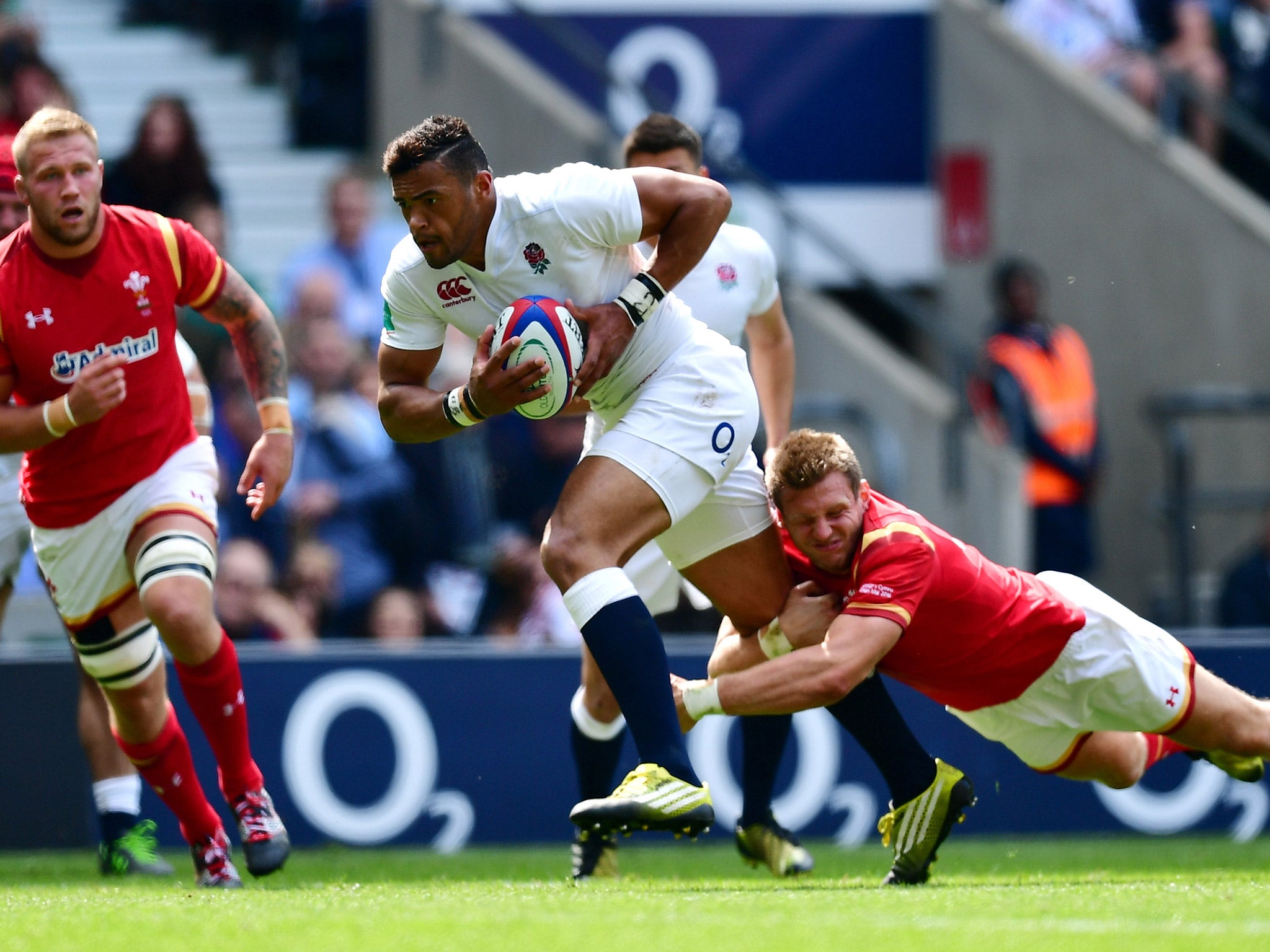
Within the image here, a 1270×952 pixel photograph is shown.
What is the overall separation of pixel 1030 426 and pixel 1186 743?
4657 millimetres

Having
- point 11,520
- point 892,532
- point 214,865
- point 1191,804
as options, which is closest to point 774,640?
point 892,532

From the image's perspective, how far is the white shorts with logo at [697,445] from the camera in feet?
17.4

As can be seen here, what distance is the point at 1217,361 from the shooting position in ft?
38.4

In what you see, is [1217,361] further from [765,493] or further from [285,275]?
[765,493]

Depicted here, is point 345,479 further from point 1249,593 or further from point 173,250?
point 1249,593

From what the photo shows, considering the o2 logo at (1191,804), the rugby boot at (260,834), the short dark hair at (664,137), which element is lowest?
the o2 logo at (1191,804)

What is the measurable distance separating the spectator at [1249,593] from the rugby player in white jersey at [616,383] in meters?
5.06

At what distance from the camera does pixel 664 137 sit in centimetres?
660

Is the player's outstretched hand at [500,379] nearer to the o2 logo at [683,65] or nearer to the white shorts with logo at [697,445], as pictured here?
the white shorts with logo at [697,445]

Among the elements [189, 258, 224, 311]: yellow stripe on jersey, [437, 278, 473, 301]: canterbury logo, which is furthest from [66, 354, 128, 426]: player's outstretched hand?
[437, 278, 473, 301]: canterbury logo

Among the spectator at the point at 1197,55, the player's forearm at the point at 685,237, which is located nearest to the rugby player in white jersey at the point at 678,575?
the player's forearm at the point at 685,237

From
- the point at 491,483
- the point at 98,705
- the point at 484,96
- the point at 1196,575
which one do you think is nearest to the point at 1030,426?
the point at 1196,575

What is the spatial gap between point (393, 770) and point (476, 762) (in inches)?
13.6

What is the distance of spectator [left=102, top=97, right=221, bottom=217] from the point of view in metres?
10.2
